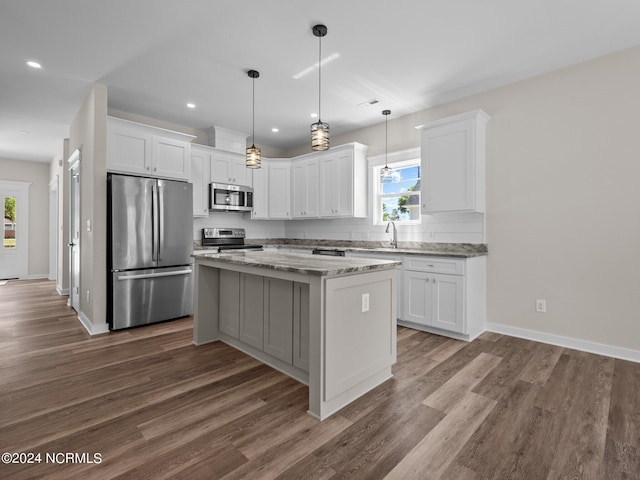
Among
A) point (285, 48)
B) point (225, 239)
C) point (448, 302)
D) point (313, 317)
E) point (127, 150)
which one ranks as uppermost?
point (285, 48)

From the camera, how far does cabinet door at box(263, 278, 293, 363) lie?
260 cm

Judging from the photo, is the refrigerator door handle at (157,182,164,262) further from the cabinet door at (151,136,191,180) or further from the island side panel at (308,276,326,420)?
the island side panel at (308,276,326,420)

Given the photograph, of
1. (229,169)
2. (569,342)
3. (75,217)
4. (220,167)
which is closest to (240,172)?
(229,169)

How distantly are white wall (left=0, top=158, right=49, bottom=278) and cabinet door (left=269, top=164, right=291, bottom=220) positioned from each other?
20.1 feet

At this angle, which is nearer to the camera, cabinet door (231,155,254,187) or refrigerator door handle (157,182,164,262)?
refrigerator door handle (157,182,164,262)

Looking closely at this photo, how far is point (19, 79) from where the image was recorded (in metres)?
3.61

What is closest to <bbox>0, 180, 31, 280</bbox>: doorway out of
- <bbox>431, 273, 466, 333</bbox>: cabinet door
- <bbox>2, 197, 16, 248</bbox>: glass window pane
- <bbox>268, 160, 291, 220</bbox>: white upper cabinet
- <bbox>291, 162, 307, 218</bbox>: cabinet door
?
<bbox>2, 197, 16, 248</bbox>: glass window pane

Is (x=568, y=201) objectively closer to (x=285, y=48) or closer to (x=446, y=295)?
(x=446, y=295)

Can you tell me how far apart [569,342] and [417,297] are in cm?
152

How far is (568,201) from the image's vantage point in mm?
3309

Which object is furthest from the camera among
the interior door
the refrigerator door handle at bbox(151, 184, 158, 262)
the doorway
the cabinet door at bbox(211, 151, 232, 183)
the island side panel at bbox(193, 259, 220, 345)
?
the doorway

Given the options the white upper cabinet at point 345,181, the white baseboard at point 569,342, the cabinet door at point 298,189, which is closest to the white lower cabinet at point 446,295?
the white baseboard at point 569,342

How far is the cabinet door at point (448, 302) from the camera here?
3.49 meters

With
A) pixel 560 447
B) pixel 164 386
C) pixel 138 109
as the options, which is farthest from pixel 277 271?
pixel 138 109
